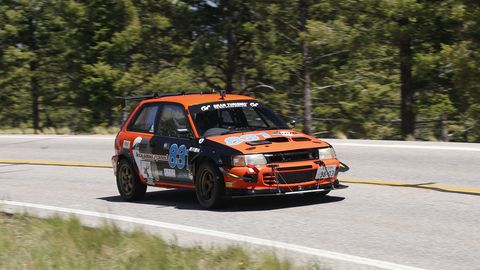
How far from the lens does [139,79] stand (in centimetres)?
4100

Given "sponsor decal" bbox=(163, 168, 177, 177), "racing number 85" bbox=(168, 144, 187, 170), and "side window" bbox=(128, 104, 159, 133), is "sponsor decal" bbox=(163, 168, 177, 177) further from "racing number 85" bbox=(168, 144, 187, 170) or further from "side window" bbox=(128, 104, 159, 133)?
"side window" bbox=(128, 104, 159, 133)

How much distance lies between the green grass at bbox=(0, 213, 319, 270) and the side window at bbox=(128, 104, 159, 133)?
324cm

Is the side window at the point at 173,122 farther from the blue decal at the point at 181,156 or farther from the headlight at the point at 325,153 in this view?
the headlight at the point at 325,153

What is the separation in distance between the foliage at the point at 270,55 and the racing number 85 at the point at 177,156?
18.0 meters

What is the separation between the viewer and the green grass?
270 inches

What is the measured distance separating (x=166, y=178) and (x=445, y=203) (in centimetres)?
388

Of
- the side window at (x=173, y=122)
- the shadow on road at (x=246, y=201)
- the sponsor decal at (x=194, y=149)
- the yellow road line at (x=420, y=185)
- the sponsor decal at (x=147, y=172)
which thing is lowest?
the shadow on road at (x=246, y=201)

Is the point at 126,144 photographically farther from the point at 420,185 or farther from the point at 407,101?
the point at 407,101

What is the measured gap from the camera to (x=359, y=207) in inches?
417

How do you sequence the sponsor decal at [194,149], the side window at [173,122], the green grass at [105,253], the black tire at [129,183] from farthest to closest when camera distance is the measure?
the black tire at [129,183]
the side window at [173,122]
the sponsor decal at [194,149]
the green grass at [105,253]

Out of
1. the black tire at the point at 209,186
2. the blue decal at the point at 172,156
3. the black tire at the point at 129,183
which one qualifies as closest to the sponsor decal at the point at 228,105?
the blue decal at the point at 172,156

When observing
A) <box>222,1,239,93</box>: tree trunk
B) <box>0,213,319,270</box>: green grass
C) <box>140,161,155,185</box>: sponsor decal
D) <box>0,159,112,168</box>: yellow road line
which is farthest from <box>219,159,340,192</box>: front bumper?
<box>222,1,239,93</box>: tree trunk

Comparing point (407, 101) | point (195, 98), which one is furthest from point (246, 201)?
point (407, 101)

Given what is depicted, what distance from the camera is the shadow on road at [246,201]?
10.9 m
